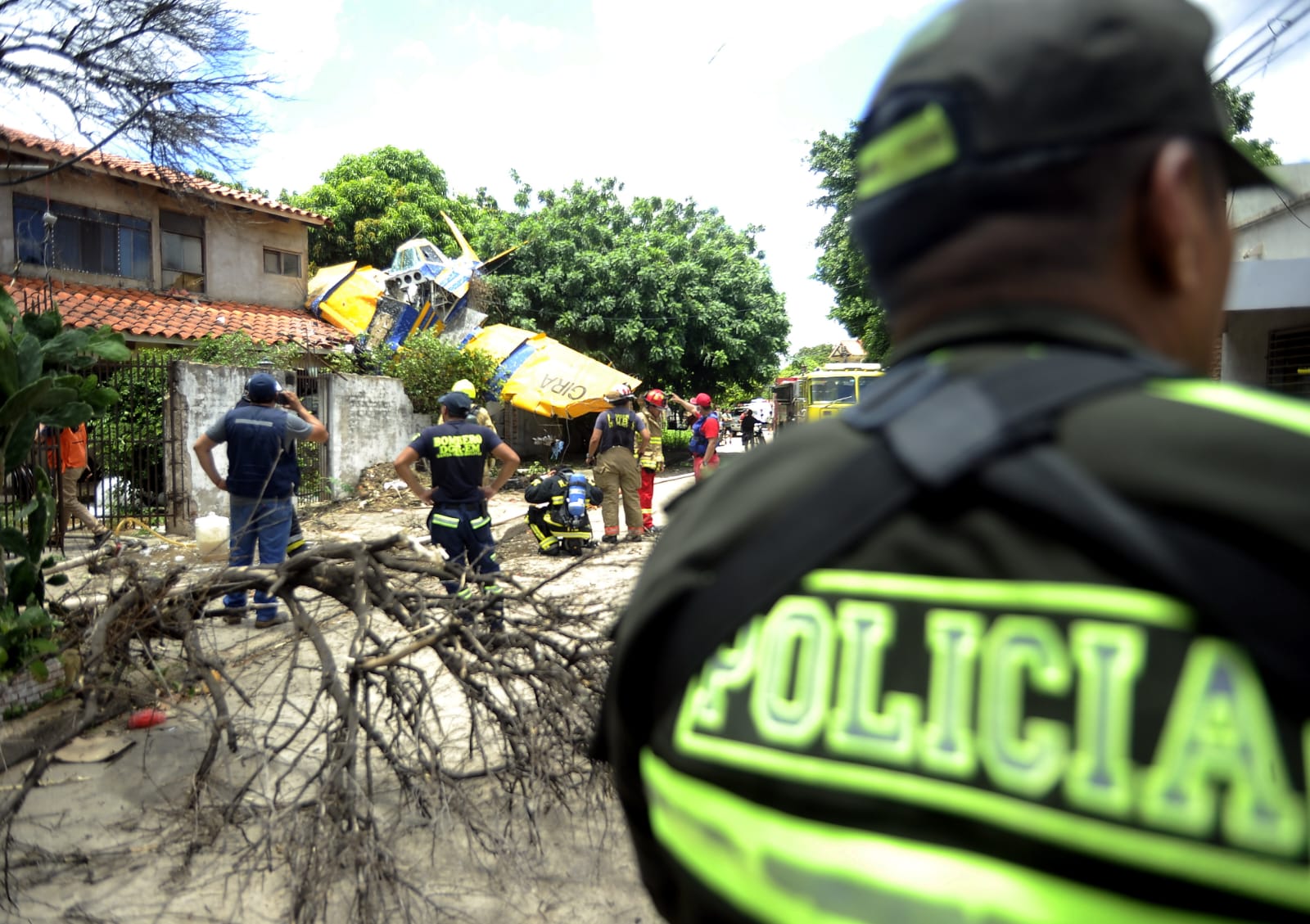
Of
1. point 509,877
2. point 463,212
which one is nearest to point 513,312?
point 463,212

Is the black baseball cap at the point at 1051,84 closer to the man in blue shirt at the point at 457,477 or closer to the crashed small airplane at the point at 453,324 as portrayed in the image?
Result: the man in blue shirt at the point at 457,477

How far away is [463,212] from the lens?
925 inches

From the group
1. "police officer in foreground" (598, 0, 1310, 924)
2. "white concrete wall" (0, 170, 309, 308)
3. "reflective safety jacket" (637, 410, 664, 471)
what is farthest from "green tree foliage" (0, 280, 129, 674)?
"white concrete wall" (0, 170, 309, 308)

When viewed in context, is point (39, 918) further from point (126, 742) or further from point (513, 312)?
point (513, 312)

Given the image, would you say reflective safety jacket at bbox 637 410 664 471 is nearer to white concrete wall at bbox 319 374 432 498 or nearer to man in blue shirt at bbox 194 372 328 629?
man in blue shirt at bbox 194 372 328 629

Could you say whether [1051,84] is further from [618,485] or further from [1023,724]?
[618,485]

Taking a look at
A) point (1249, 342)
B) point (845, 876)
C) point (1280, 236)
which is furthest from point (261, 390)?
point (1249, 342)

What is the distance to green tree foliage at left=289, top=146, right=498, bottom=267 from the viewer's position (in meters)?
21.3

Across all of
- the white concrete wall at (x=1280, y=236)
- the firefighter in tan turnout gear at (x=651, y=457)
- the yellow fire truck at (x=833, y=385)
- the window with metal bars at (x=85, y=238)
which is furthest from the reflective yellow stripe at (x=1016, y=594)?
the yellow fire truck at (x=833, y=385)

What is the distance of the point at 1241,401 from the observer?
712 mm

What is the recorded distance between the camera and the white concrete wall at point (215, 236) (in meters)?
14.0

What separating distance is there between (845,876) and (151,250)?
18138 mm

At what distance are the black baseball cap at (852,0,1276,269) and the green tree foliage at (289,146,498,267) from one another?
71.4 feet

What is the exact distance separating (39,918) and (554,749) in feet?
5.62
